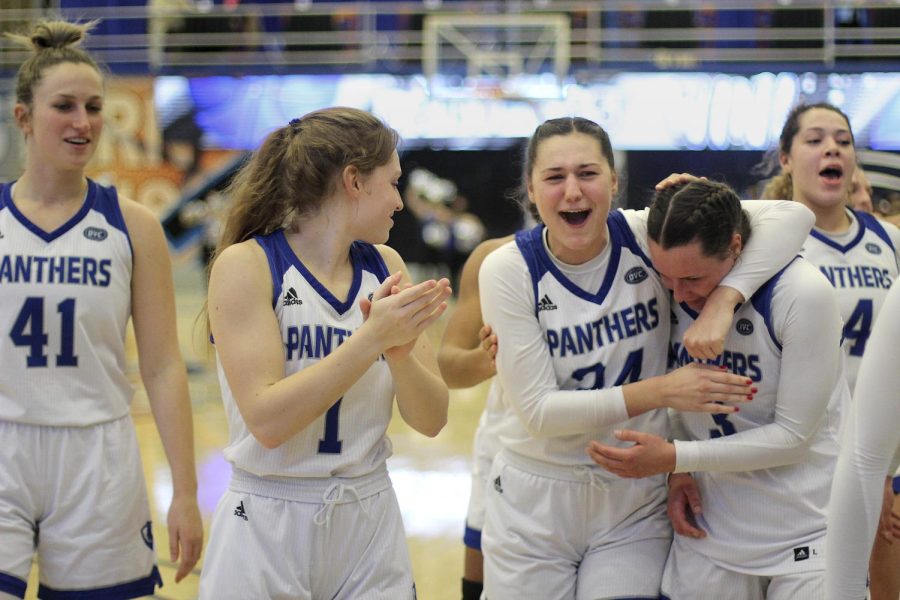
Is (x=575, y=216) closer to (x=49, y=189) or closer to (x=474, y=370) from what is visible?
(x=474, y=370)

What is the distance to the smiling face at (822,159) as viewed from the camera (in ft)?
12.4

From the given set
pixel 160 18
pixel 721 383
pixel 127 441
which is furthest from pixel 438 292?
pixel 160 18

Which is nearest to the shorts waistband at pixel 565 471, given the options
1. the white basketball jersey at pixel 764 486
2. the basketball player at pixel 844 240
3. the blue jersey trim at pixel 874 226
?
the white basketball jersey at pixel 764 486

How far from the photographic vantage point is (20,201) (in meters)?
3.19

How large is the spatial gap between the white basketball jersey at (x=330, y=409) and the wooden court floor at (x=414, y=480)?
0.75 metres

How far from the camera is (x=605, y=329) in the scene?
9.64ft

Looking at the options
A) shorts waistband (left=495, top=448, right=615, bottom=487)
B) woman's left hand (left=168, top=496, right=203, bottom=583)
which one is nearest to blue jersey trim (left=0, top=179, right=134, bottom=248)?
woman's left hand (left=168, top=496, right=203, bottom=583)


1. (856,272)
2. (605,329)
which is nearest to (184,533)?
(605,329)

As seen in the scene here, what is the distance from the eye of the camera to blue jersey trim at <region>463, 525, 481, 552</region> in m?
4.00

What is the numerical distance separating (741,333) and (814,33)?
12.5 m

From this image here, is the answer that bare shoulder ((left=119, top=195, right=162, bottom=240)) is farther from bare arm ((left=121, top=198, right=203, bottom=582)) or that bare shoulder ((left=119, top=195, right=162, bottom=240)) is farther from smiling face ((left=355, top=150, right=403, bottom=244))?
smiling face ((left=355, top=150, right=403, bottom=244))

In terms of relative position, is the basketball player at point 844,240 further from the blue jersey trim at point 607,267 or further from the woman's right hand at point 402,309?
the woman's right hand at point 402,309

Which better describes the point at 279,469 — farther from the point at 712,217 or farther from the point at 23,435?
the point at 712,217

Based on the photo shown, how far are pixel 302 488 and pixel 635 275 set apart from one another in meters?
1.14
